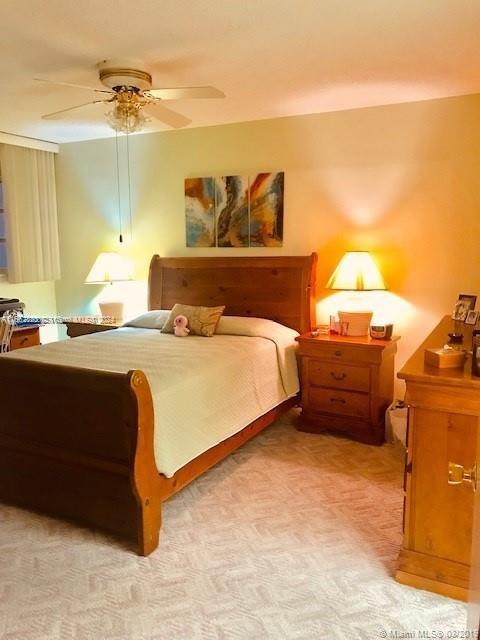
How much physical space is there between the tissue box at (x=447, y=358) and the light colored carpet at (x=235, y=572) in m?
0.90

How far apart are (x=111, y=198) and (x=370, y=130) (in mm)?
2568

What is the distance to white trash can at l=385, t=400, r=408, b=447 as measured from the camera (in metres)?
3.44

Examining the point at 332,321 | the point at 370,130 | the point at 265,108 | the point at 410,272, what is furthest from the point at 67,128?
the point at 410,272

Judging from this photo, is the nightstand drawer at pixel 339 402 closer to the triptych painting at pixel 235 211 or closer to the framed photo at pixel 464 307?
the framed photo at pixel 464 307

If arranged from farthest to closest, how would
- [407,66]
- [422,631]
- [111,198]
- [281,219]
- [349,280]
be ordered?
[111,198], [281,219], [349,280], [407,66], [422,631]

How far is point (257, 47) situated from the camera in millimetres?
2557

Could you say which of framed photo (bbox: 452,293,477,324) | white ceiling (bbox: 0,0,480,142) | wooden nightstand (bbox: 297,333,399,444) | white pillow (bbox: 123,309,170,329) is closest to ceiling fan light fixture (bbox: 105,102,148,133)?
white ceiling (bbox: 0,0,480,142)

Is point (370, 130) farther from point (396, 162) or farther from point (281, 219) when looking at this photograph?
point (281, 219)

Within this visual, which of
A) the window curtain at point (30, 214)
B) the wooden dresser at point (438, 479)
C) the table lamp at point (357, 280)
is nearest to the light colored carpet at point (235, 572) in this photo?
the wooden dresser at point (438, 479)

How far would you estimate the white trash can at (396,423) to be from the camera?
11.3 ft

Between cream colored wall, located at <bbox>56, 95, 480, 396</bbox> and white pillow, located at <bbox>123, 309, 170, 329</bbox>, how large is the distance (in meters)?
0.71

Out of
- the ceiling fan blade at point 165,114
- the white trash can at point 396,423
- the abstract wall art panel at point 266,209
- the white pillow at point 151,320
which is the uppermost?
the ceiling fan blade at point 165,114

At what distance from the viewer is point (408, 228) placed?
3.70m

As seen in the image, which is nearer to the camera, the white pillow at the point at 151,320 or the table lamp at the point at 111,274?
Result: the white pillow at the point at 151,320
